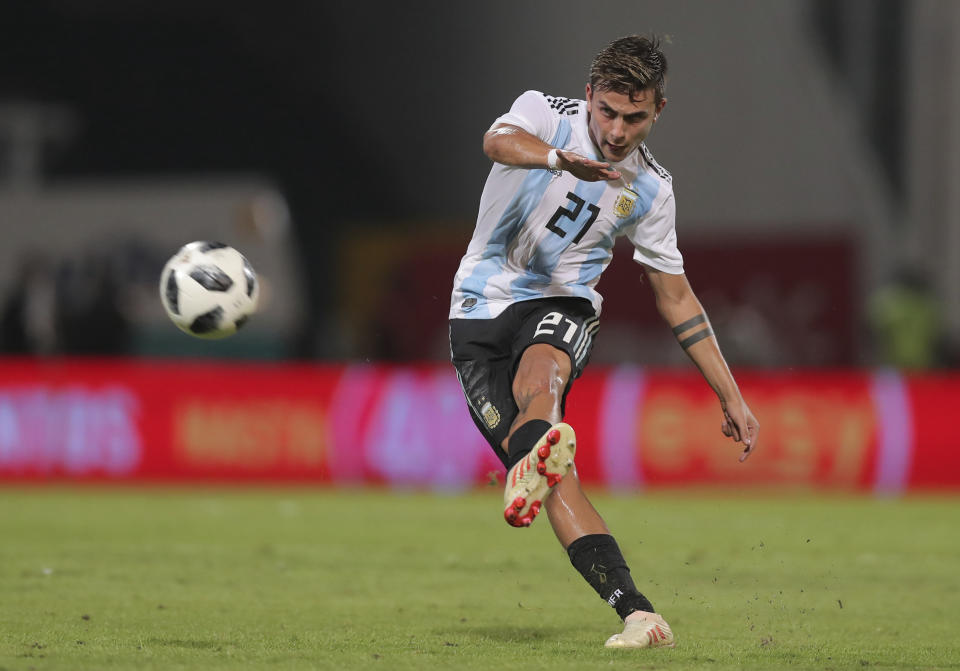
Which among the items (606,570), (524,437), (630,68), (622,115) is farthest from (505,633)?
(630,68)

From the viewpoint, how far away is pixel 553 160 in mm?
5277

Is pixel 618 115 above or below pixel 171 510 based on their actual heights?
above

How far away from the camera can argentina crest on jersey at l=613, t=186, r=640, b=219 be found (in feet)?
19.8

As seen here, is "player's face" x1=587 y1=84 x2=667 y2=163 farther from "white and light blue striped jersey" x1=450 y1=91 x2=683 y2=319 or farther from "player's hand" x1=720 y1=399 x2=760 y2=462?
"player's hand" x1=720 y1=399 x2=760 y2=462

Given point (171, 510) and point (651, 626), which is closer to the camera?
point (651, 626)

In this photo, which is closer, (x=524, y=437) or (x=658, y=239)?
(x=524, y=437)

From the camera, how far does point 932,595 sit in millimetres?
7648

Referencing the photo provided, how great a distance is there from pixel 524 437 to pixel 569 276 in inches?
33.7

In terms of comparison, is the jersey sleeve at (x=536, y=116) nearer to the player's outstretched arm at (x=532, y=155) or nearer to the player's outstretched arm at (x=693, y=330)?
the player's outstretched arm at (x=532, y=155)

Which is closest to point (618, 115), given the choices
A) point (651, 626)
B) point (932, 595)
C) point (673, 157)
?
point (651, 626)

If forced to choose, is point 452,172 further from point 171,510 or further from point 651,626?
point 651,626

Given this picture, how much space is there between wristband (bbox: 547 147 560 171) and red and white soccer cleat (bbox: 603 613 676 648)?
1.66m

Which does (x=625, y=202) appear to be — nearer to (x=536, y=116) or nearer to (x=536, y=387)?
(x=536, y=116)

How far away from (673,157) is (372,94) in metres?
9.29
